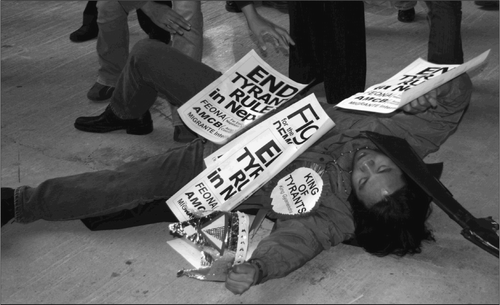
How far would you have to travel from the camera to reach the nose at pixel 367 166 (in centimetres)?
263

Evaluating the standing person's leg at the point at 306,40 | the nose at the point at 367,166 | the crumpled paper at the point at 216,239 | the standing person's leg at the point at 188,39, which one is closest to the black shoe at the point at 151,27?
the standing person's leg at the point at 188,39

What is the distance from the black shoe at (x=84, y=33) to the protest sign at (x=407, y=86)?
8.34 ft

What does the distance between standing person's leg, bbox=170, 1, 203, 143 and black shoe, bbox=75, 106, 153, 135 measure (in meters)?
0.14

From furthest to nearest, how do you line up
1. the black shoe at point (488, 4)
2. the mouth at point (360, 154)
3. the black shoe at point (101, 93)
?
the black shoe at point (488, 4)
the black shoe at point (101, 93)
the mouth at point (360, 154)

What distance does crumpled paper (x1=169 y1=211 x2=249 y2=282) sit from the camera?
257 centimetres

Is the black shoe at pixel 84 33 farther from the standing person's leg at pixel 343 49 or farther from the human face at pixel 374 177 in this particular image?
the human face at pixel 374 177

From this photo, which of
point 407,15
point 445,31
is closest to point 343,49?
point 445,31

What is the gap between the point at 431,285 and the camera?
258 centimetres

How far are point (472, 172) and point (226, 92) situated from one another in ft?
3.85

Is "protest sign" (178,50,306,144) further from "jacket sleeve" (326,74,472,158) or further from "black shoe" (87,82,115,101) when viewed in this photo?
"black shoe" (87,82,115,101)

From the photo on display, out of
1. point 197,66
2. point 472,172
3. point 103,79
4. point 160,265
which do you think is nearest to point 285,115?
point 197,66

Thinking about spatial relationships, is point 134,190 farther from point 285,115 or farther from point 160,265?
point 285,115

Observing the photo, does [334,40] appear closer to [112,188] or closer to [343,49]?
[343,49]

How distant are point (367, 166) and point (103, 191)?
102cm
